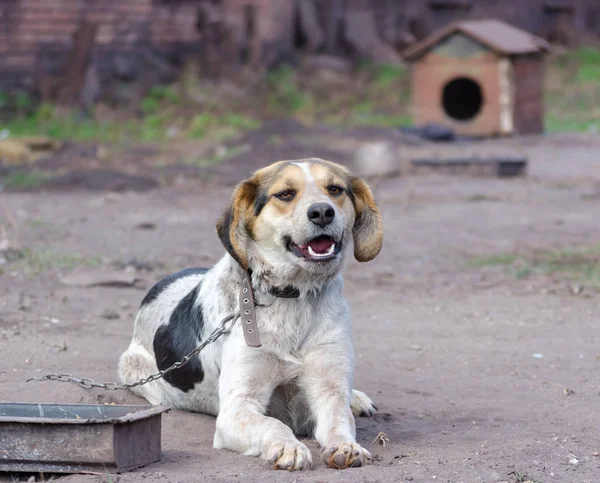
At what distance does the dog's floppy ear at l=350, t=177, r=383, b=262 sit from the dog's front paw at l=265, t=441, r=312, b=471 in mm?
1031

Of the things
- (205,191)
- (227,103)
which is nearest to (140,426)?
(205,191)

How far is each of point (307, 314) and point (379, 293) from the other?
136 inches

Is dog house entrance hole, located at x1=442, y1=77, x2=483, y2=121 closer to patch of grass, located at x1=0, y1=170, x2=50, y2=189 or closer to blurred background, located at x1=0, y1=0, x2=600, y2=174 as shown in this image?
blurred background, located at x1=0, y1=0, x2=600, y2=174

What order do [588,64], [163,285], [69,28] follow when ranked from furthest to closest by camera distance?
[588,64] < [69,28] < [163,285]

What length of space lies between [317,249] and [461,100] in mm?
15338

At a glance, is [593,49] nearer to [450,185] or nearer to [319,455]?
[450,185]

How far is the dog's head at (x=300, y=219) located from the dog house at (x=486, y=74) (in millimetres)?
11865

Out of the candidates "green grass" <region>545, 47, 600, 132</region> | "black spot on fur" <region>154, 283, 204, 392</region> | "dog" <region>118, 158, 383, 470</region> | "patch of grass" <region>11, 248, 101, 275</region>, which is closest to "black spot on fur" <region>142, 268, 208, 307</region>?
"black spot on fur" <region>154, 283, 204, 392</region>

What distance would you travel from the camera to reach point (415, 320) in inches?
284

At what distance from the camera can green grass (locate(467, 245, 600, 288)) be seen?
841cm

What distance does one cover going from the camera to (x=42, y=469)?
155 inches

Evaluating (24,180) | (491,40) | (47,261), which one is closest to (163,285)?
(47,261)

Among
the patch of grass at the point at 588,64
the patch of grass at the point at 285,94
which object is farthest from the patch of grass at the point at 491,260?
the patch of grass at the point at 588,64

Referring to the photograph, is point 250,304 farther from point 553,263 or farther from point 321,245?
point 553,263
